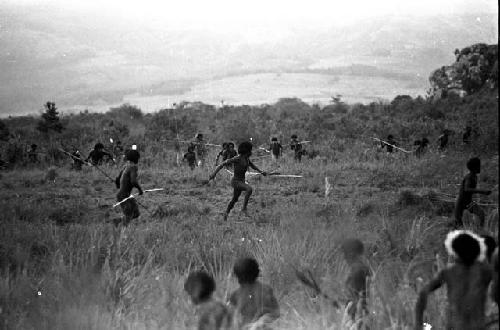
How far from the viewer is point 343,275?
5867mm

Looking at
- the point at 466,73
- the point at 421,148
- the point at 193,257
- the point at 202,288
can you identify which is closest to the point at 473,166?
the point at 193,257

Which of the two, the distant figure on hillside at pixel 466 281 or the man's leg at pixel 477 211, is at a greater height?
the distant figure on hillside at pixel 466 281

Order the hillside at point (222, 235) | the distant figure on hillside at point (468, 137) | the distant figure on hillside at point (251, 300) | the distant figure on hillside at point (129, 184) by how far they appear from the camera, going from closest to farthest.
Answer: the distant figure on hillside at point (251, 300) → the hillside at point (222, 235) → the distant figure on hillside at point (129, 184) → the distant figure on hillside at point (468, 137)

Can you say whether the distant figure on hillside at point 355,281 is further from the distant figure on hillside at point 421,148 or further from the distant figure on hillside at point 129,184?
the distant figure on hillside at point 421,148

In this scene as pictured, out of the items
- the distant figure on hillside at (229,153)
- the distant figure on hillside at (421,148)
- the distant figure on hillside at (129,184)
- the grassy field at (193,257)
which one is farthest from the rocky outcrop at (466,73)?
the distant figure on hillside at (129,184)

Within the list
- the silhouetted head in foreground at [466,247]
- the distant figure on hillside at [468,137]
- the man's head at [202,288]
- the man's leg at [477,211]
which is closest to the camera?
the silhouetted head in foreground at [466,247]

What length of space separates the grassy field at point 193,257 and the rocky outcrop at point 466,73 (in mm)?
34740

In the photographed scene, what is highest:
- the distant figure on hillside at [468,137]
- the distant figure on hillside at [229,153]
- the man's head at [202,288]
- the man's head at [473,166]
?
the man's head at [473,166]

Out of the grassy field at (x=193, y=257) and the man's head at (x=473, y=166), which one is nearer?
the grassy field at (x=193, y=257)

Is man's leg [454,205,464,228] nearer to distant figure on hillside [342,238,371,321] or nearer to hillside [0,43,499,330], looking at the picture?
hillside [0,43,499,330]

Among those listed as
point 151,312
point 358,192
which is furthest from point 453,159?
point 151,312

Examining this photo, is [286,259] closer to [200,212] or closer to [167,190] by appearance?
[200,212]

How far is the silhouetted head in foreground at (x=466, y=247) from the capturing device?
4137mm

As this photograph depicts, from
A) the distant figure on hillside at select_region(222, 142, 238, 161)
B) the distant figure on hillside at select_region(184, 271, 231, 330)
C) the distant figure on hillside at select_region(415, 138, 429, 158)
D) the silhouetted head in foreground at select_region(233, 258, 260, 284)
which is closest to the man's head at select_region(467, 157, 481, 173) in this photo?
the silhouetted head in foreground at select_region(233, 258, 260, 284)
